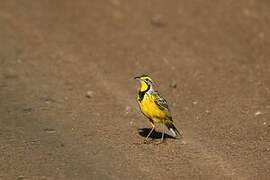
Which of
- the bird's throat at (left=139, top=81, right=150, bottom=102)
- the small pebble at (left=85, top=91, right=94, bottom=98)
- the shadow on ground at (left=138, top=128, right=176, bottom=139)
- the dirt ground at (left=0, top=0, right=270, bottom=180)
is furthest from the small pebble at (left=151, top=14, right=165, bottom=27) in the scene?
the bird's throat at (left=139, top=81, right=150, bottom=102)

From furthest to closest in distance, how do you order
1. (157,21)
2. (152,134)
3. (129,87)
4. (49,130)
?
(157,21), (129,87), (152,134), (49,130)

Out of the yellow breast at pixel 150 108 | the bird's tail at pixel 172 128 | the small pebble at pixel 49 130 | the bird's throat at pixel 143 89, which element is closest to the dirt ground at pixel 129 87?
the small pebble at pixel 49 130

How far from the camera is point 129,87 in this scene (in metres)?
13.2

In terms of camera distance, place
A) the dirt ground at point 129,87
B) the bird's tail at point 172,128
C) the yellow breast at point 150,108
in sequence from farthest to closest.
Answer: the bird's tail at point 172,128 < the yellow breast at point 150,108 < the dirt ground at point 129,87

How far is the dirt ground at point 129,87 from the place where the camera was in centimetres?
930

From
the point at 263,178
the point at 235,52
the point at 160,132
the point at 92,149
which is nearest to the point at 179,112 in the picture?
the point at 160,132

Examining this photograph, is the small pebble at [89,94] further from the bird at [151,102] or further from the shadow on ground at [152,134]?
the bird at [151,102]

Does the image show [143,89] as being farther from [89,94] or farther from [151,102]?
[89,94]

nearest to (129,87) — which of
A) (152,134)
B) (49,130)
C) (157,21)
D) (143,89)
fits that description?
(152,134)

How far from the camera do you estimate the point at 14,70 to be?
1389 cm

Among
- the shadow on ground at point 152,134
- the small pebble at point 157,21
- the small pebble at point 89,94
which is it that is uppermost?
the small pebble at point 157,21

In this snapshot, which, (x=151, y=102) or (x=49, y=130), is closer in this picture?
(x=151, y=102)

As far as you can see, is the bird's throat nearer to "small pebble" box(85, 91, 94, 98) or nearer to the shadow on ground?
the shadow on ground

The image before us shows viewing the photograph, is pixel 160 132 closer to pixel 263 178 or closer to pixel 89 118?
pixel 89 118
